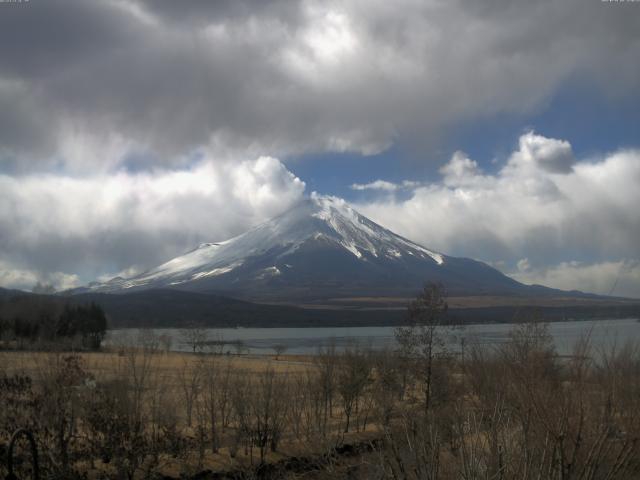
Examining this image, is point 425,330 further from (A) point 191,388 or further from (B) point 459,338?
(A) point 191,388

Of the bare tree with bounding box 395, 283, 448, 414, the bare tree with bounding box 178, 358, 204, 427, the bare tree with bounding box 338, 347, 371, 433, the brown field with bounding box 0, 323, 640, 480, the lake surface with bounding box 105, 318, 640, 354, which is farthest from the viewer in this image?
the bare tree with bounding box 395, 283, 448, 414

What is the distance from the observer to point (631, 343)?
1212cm

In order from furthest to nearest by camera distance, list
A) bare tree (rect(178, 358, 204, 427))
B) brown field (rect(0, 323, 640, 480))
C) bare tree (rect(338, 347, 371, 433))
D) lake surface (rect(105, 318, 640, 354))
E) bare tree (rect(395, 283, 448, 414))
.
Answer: bare tree (rect(395, 283, 448, 414)) → bare tree (rect(338, 347, 371, 433)) → bare tree (rect(178, 358, 204, 427)) → lake surface (rect(105, 318, 640, 354)) → brown field (rect(0, 323, 640, 480))

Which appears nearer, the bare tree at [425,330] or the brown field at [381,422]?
the brown field at [381,422]

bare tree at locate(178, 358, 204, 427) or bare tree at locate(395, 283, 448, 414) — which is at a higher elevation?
bare tree at locate(395, 283, 448, 414)

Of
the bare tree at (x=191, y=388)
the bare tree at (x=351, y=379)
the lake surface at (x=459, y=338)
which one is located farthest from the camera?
the bare tree at (x=351, y=379)

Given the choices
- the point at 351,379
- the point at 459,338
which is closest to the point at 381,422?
the point at 351,379

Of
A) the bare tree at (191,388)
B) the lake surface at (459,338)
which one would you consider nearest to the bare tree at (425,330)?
the lake surface at (459,338)

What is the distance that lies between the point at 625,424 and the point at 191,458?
46.9 ft

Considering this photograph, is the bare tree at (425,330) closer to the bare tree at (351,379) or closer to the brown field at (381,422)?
the brown field at (381,422)

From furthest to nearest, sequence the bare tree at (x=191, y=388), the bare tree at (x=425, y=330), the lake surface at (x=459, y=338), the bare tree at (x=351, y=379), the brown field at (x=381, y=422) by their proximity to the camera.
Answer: the bare tree at (x=425, y=330), the bare tree at (x=351, y=379), the bare tree at (x=191, y=388), the lake surface at (x=459, y=338), the brown field at (x=381, y=422)

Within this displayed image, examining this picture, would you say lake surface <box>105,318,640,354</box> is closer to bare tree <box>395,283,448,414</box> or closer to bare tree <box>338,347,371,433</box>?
bare tree <box>395,283,448,414</box>

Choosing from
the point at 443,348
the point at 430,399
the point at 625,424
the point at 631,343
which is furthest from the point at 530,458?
the point at 443,348

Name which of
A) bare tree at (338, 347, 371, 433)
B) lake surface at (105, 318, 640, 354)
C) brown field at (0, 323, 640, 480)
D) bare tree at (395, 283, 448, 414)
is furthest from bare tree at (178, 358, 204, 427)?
bare tree at (395, 283, 448, 414)
